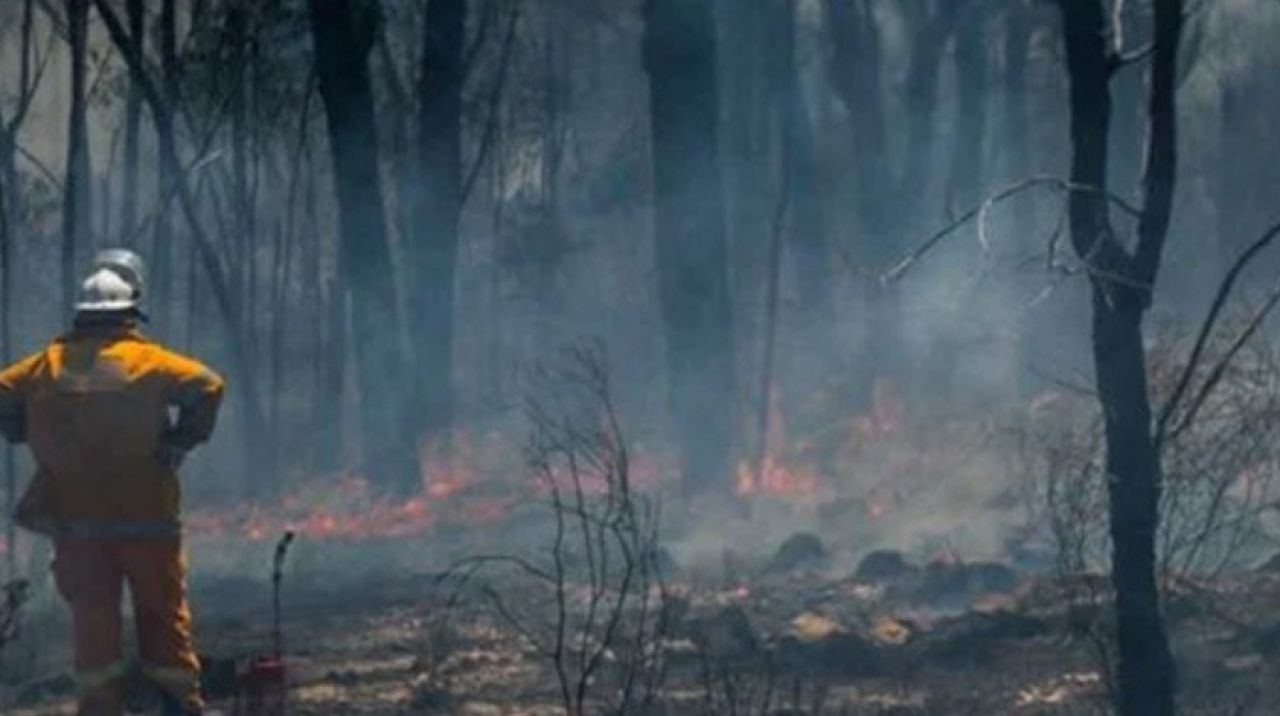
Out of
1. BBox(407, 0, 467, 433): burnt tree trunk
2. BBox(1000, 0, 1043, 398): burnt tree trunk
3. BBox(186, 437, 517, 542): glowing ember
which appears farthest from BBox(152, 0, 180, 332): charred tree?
BBox(1000, 0, 1043, 398): burnt tree trunk

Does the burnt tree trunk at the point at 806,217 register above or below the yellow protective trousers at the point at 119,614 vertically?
above

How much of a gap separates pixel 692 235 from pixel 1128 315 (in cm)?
1723

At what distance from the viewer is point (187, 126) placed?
30.0 m

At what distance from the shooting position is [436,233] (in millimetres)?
29938

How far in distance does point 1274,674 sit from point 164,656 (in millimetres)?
5169

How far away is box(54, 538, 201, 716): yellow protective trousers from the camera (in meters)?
10.0

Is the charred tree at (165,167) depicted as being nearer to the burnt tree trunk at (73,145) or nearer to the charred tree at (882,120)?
the burnt tree trunk at (73,145)

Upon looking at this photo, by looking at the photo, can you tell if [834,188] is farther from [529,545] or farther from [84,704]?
[84,704]

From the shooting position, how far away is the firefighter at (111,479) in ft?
33.0

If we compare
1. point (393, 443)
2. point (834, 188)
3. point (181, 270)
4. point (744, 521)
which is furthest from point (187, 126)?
point (181, 270)

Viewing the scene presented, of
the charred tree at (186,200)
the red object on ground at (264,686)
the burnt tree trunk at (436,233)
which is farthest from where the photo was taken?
the burnt tree trunk at (436,233)

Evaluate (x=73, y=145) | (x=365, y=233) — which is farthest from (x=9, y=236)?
(x=365, y=233)

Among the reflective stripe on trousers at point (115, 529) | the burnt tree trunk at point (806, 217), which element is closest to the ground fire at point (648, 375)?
the reflective stripe on trousers at point (115, 529)

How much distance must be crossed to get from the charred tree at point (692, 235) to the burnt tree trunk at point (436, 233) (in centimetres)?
337
